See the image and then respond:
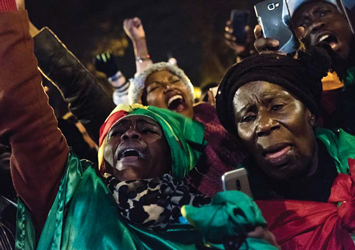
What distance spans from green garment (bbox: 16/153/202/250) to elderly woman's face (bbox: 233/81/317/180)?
0.49 m

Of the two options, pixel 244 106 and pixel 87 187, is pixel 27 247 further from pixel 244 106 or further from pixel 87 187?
pixel 244 106

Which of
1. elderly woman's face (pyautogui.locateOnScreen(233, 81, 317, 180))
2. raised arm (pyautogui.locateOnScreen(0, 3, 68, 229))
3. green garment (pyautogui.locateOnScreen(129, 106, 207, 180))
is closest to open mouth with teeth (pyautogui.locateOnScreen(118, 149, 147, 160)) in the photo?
green garment (pyautogui.locateOnScreen(129, 106, 207, 180))

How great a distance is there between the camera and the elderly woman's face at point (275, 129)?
2.20m

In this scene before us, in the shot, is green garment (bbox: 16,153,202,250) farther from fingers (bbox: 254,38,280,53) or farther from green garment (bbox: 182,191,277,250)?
fingers (bbox: 254,38,280,53)

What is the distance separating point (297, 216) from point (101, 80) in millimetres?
2789

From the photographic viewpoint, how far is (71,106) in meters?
3.28

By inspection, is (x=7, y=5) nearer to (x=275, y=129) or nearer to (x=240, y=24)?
(x=275, y=129)

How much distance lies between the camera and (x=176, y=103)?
11.2 ft

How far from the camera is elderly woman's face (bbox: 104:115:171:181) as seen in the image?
2.29 m

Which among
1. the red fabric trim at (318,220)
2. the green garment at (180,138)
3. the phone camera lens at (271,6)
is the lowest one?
the red fabric trim at (318,220)

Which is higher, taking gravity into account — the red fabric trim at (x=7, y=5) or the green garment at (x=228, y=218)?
the red fabric trim at (x=7, y=5)

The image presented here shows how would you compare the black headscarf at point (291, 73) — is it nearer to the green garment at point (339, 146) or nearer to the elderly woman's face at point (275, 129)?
the elderly woman's face at point (275, 129)

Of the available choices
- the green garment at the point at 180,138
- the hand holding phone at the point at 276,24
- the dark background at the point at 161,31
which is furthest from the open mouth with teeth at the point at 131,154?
the dark background at the point at 161,31

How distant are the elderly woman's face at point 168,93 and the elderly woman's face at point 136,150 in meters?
0.85
